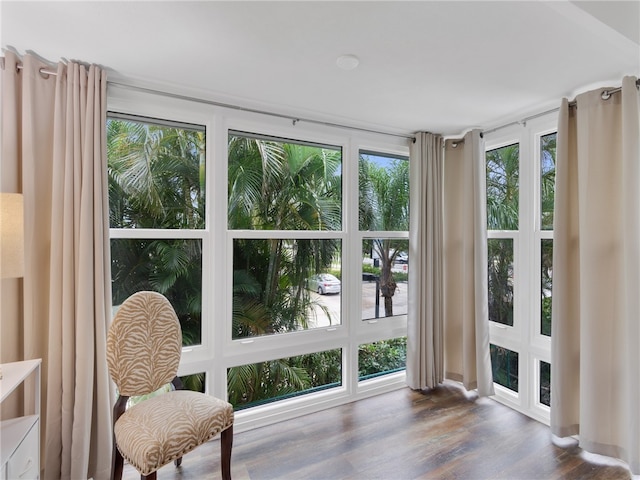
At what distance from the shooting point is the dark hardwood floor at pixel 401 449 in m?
1.99

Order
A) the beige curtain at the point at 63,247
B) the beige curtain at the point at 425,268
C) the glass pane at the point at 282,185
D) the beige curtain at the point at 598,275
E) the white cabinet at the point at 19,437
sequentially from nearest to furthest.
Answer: the white cabinet at the point at 19,437 < the beige curtain at the point at 63,247 < the beige curtain at the point at 598,275 < the glass pane at the point at 282,185 < the beige curtain at the point at 425,268

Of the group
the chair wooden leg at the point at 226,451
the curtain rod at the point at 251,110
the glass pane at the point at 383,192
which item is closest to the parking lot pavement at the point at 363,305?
the glass pane at the point at 383,192

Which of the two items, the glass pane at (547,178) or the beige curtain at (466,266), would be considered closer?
the glass pane at (547,178)

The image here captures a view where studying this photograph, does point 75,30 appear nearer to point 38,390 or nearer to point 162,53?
point 162,53

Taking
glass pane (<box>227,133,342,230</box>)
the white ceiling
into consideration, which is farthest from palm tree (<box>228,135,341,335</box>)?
the white ceiling

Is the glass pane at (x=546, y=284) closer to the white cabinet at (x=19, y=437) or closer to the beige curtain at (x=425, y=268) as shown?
the beige curtain at (x=425, y=268)

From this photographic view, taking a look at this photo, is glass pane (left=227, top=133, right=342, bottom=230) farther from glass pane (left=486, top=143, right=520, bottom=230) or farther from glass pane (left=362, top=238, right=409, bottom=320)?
glass pane (left=486, top=143, right=520, bottom=230)

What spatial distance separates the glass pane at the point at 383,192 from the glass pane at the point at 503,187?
0.73 m

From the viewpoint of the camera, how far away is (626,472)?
6.54 ft

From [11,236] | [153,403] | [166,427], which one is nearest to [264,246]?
[153,403]

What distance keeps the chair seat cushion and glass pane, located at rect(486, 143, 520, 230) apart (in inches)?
102

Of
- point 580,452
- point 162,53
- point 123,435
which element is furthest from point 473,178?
point 123,435

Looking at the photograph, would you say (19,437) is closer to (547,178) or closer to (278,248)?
(278,248)

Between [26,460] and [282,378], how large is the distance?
1611mm
